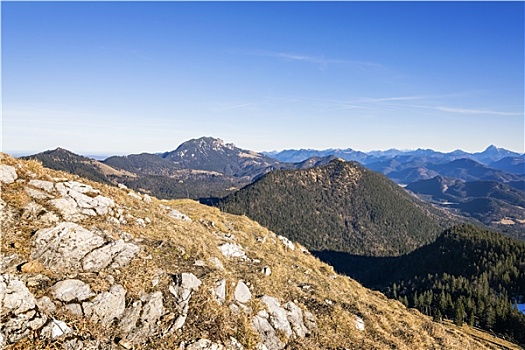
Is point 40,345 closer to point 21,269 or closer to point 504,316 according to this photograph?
point 21,269

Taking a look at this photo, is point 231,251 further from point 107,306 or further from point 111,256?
point 107,306

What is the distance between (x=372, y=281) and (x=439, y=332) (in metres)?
195

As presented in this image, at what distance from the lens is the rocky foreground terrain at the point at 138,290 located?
1084cm

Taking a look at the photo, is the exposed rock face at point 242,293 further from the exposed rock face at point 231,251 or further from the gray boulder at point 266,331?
the exposed rock face at point 231,251

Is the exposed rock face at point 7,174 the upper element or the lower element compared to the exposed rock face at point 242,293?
upper

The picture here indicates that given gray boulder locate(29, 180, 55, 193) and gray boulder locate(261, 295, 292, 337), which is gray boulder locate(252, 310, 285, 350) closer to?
gray boulder locate(261, 295, 292, 337)

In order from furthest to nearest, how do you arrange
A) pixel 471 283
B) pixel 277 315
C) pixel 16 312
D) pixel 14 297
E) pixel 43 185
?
1. pixel 471 283
2. pixel 43 185
3. pixel 277 315
4. pixel 14 297
5. pixel 16 312

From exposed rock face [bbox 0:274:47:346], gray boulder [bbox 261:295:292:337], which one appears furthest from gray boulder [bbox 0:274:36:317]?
gray boulder [bbox 261:295:292:337]

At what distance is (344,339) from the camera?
16.2 meters

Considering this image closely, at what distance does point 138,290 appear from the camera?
42.9 ft

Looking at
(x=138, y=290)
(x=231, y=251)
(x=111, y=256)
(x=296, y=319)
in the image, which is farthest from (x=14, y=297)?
(x=231, y=251)

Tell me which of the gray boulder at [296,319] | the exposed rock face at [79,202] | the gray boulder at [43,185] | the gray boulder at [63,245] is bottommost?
the gray boulder at [296,319]

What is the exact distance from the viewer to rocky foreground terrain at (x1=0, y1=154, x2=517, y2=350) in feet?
35.6

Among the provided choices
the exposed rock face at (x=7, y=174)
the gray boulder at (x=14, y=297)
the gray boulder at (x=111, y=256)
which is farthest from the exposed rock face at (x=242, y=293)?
the exposed rock face at (x=7, y=174)
